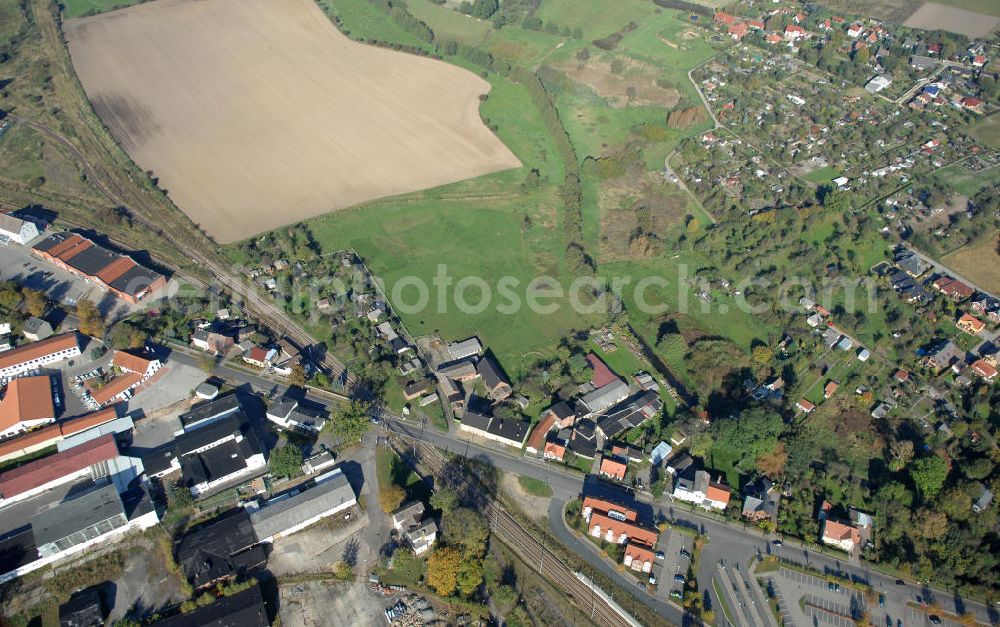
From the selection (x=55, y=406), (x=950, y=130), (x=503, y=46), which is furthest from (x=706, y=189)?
(x=55, y=406)

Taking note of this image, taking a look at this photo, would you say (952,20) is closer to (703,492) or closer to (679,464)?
(679,464)

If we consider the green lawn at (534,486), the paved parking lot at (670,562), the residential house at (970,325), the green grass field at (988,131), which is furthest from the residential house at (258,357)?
the green grass field at (988,131)

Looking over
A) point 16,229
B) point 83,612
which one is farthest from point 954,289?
point 16,229

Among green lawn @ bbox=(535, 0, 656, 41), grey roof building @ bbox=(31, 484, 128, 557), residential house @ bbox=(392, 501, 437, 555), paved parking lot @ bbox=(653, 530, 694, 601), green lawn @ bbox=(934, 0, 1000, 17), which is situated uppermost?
green lawn @ bbox=(535, 0, 656, 41)

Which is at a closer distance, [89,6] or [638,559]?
[638,559]

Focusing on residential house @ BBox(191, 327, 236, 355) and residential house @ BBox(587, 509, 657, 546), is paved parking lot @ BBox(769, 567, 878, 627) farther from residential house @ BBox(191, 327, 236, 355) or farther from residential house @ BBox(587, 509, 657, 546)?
residential house @ BBox(191, 327, 236, 355)

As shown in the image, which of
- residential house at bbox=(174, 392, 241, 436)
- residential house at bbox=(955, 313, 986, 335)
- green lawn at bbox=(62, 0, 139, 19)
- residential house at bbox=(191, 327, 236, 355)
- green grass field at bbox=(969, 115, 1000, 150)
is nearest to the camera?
residential house at bbox=(174, 392, 241, 436)

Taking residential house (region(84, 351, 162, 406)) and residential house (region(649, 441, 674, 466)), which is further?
residential house (region(84, 351, 162, 406))

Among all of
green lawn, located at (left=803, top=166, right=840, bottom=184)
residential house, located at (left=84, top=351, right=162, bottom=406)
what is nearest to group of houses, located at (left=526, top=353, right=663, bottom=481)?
residential house, located at (left=84, top=351, right=162, bottom=406)
